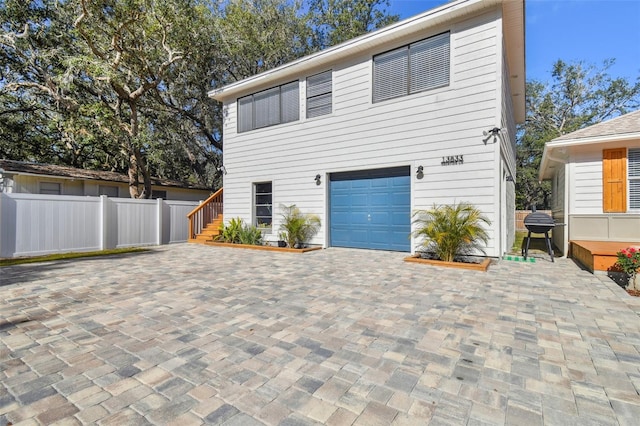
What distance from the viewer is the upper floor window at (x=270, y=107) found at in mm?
9359

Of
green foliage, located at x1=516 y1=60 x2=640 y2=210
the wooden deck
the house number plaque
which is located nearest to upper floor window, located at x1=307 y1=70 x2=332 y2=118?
the house number plaque

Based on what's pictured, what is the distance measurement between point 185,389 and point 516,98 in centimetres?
1267

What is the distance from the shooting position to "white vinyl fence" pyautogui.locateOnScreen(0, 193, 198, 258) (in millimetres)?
7516

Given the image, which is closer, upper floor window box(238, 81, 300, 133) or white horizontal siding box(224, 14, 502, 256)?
white horizontal siding box(224, 14, 502, 256)

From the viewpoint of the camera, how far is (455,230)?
19.6 ft

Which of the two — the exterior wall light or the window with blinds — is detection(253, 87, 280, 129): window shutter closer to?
the exterior wall light

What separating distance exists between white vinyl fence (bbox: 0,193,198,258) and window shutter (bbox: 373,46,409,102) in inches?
329

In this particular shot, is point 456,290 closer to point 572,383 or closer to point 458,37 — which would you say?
point 572,383

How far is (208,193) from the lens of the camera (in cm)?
1808

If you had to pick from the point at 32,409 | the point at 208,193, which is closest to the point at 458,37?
the point at 32,409

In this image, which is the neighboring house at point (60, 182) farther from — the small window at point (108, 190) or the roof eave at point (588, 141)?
the roof eave at point (588, 141)

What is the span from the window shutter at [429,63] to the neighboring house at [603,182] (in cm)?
323

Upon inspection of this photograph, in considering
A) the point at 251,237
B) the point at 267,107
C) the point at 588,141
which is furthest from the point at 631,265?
the point at 267,107

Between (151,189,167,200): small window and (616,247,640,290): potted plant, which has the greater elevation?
(151,189,167,200): small window
